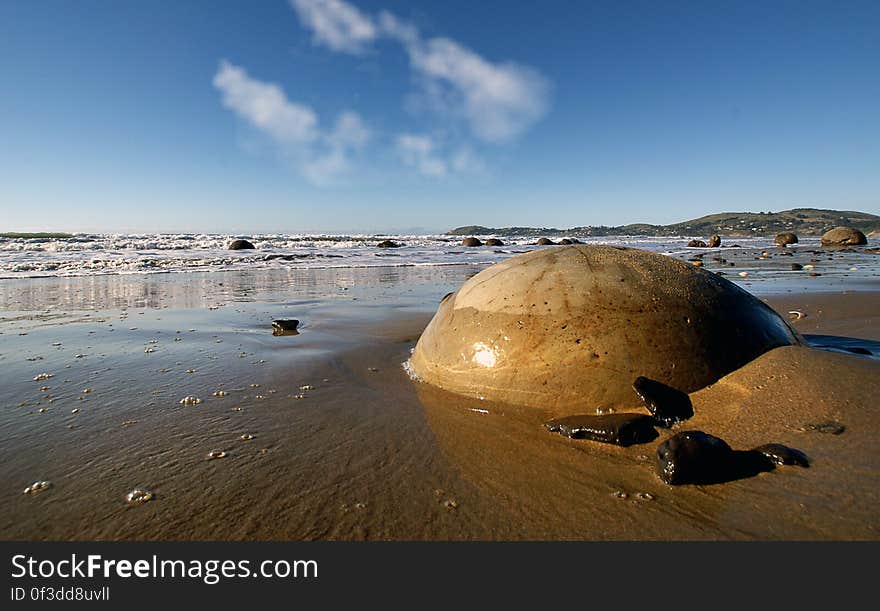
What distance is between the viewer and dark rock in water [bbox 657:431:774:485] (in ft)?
7.19

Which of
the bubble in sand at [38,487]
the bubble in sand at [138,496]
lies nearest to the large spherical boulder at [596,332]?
the bubble in sand at [138,496]

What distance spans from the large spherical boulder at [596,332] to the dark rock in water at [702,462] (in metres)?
0.59

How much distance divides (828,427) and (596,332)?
1329 millimetres

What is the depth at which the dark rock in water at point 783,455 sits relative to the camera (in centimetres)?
230

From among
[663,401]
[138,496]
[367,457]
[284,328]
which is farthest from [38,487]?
[284,328]

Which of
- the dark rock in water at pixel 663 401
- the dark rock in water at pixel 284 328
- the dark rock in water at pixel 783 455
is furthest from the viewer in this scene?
the dark rock in water at pixel 284 328

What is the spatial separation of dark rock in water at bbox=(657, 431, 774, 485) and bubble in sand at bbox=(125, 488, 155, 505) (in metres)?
2.42

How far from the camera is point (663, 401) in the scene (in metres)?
2.80

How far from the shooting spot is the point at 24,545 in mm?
1787

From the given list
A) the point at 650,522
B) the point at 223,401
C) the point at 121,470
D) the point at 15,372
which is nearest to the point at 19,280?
the point at 15,372

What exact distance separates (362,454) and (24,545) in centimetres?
143

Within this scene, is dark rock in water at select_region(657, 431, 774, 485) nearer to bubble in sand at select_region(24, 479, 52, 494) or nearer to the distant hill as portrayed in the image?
bubble in sand at select_region(24, 479, 52, 494)

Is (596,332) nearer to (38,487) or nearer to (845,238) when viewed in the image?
(38,487)

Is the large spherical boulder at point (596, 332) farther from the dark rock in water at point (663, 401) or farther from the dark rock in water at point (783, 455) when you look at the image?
the dark rock in water at point (783, 455)
